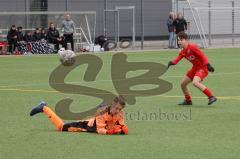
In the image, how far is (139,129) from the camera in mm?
11875

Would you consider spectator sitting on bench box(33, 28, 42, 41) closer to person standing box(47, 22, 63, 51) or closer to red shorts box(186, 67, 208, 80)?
person standing box(47, 22, 63, 51)

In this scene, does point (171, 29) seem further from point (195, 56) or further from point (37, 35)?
point (195, 56)

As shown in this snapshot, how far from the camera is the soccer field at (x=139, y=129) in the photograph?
9609mm

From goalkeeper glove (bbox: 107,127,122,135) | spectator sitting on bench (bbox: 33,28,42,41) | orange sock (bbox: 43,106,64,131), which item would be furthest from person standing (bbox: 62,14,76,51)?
goalkeeper glove (bbox: 107,127,122,135)

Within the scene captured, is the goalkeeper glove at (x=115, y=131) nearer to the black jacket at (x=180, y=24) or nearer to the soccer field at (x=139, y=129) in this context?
the soccer field at (x=139, y=129)

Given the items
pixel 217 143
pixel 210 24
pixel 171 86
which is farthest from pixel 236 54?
pixel 217 143

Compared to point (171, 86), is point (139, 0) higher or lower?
higher

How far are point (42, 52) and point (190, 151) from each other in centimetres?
2879

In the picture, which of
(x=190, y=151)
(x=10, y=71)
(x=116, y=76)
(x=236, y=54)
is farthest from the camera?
(x=236, y=54)

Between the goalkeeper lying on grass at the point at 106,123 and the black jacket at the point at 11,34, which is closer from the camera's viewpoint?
the goalkeeper lying on grass at the point at 106,123

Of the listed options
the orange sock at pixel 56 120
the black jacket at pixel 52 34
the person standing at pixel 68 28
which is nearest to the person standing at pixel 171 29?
the person standing at pixel 68 28

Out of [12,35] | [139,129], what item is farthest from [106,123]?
[12,35]

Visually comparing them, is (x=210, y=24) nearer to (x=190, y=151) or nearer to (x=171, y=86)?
(x=171, y=86)

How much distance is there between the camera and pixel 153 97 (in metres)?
17.1
